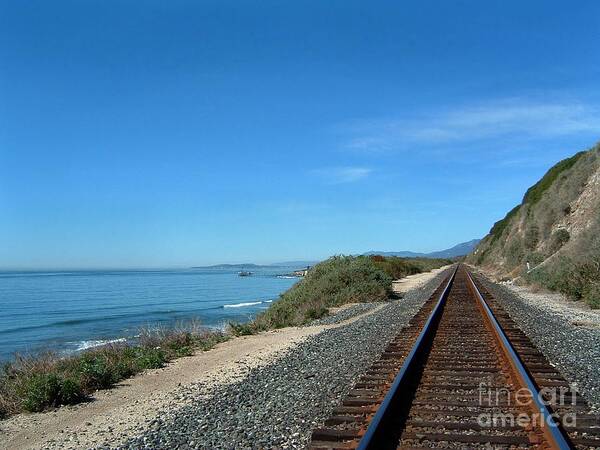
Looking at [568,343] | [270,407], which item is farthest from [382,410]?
[568,343]

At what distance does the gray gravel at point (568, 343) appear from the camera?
7711 millimetres

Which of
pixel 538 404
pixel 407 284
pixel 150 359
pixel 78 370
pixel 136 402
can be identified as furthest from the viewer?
pixel 407 284

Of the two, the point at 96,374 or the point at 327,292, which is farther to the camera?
the point at 327,292

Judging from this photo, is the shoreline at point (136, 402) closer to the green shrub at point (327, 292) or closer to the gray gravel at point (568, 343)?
the gray gravel at point (568, 343)

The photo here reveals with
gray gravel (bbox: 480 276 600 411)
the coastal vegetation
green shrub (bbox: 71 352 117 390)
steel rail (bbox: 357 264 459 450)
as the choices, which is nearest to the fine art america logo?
gray gravel (bbox: 480 276 600 411)

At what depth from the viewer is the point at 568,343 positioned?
11.0m

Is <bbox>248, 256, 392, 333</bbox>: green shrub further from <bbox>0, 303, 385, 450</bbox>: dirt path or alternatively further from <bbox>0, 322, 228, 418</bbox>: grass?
<bbox>0, 303, 385, 450</bbox>: dirt path

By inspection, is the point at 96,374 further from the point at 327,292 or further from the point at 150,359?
the point at 327,292

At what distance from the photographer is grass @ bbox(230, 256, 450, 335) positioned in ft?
64.5

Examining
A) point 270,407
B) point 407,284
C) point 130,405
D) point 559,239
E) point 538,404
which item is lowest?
point 130,405

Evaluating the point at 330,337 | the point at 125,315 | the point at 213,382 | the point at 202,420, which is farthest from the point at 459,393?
the point at 125,315

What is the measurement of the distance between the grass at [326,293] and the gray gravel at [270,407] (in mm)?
7946

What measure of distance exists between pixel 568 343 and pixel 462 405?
19.2ft

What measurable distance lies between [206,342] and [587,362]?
9.42 m
